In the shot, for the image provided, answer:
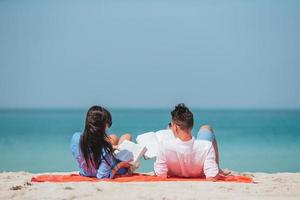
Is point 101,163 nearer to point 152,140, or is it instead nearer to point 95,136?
point 95,136

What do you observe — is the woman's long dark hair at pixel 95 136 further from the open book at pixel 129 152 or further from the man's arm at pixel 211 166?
the man's arm at pixel 211 166

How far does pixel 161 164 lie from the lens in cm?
792

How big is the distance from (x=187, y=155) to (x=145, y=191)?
1.02 metres

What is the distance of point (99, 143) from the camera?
309 inches

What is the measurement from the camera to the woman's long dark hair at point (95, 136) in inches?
306

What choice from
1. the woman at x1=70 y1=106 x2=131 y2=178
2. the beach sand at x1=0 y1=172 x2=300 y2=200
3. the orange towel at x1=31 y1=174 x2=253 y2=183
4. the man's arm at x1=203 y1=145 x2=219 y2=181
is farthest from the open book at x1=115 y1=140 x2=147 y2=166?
the man's arm at x1=203 y1=145 x2=219 y2=181

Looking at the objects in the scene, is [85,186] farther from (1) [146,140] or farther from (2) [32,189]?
(1) [146,140]

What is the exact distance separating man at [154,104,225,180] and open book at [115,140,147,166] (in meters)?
0.25

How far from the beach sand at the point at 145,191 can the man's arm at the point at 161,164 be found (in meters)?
0.50

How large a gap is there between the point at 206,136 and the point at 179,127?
0.50 metres

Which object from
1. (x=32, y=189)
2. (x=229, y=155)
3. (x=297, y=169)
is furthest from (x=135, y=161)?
(x=229, y=155)

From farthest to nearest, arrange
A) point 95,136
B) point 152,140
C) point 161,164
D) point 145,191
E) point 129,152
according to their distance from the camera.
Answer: point 152,140, point 129,152, point 161,164, point 95,136, point 145,191

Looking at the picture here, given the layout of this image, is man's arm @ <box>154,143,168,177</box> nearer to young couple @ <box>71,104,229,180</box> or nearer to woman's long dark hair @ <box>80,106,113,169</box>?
young couple @ <box>71,104,229,180</box>

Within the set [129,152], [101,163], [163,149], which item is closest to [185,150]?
[163,149]
